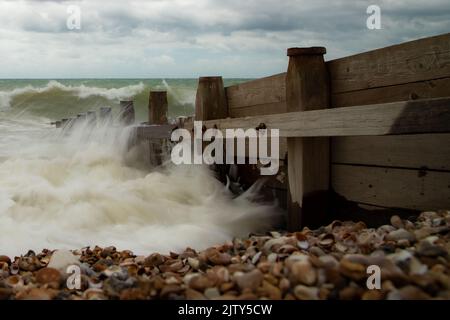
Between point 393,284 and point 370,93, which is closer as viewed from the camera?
point 393,284

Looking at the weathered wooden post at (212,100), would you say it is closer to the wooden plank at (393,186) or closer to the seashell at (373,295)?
the wooden plank at (393,186)

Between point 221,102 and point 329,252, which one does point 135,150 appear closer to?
point 221,102

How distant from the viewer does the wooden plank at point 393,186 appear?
3.46 metres

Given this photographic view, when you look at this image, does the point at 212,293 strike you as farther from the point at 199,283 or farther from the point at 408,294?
the point at 408,294

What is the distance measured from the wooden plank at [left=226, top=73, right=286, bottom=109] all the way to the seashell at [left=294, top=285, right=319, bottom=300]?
10.1ft

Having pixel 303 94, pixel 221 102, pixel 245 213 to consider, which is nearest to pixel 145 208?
pixel 245 213

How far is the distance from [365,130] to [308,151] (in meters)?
0.91

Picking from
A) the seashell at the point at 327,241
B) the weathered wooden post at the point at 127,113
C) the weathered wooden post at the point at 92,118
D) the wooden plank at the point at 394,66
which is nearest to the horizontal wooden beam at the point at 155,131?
the weathered wooden post at the point at 127,113

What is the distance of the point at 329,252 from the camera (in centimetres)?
282

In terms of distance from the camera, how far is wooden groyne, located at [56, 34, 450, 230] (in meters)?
3.36

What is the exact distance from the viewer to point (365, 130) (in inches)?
133

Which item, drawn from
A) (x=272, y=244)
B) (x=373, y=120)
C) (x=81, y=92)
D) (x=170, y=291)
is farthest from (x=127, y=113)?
(x=81, y=92)

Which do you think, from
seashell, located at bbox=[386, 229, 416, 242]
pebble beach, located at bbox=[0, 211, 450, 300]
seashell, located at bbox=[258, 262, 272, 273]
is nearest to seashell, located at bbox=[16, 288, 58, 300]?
pebble beach, located at bbox=[0, 211, 450, 300]
